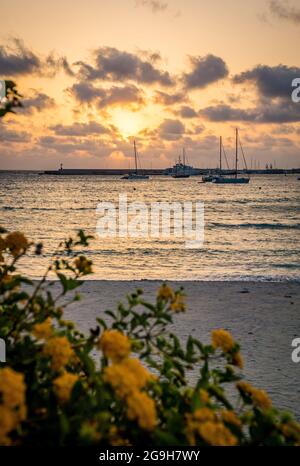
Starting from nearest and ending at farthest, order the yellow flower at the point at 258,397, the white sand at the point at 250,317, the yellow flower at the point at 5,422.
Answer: the yellow flower at the point at 5,422, the yellow flower at the point at 258,397, the white sand at the point at 250,317

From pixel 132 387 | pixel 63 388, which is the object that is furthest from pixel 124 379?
pixel 63 388

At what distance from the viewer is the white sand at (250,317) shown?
491 cm

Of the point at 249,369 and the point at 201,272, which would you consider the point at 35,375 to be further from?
the point at 201,272

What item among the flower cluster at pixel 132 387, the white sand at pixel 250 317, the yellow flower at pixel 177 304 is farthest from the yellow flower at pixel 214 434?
the white sand at pixel 250 317

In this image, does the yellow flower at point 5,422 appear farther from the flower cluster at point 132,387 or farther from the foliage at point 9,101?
the foliage at point 9,101

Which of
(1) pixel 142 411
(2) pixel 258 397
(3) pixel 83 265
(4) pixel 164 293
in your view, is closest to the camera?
(1) pixel 142 411

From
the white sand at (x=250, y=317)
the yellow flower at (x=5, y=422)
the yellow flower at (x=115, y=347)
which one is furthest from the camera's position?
the white sand at (x=250, y=317)

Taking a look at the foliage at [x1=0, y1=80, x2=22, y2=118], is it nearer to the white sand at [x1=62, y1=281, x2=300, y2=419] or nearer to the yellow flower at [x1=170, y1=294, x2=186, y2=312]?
the yellow flower at [x1=170, y1=294, x2=186, y2=312]

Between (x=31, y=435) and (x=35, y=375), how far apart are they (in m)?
0.23

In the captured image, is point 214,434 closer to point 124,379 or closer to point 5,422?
point 124,379

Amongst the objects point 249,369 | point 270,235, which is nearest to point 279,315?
point 249,369

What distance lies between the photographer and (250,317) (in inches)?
289

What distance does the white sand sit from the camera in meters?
4.91

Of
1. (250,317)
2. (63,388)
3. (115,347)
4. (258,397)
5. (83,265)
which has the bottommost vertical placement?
(250,317)
